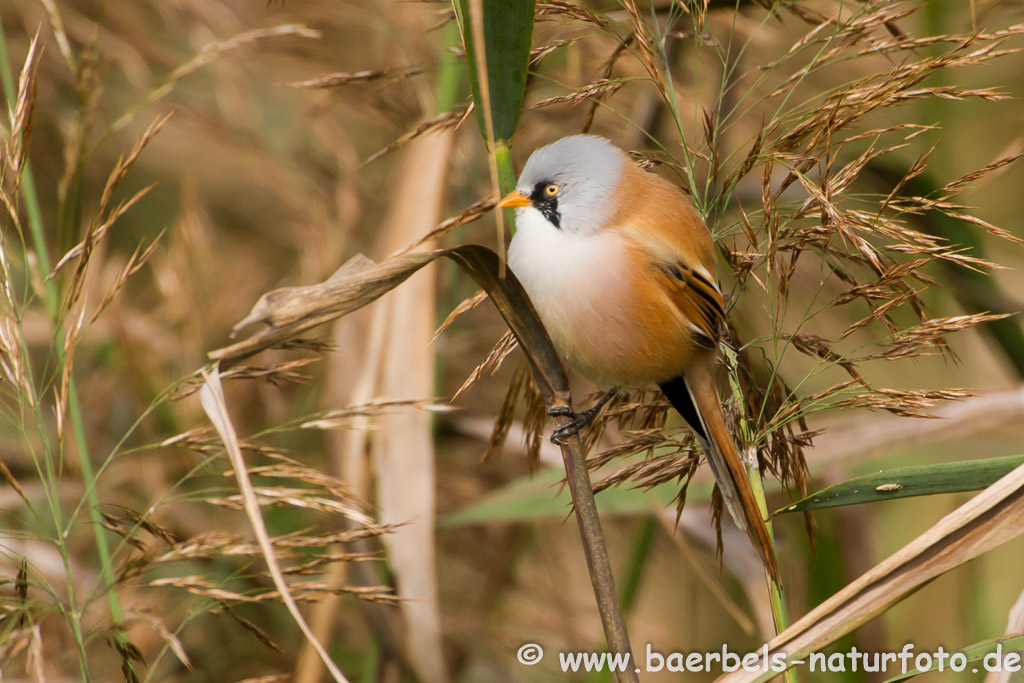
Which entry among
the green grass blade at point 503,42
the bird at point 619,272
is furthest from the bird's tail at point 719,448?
the green grass blade at point 503,42

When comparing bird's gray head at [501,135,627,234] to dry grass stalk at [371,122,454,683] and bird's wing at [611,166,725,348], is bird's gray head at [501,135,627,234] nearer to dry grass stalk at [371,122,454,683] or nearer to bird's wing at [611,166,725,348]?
bird's wing at [611,166,725,348]

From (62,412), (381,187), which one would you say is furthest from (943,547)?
(381,187)

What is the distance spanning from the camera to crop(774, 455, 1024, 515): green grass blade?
→ 1077 mm

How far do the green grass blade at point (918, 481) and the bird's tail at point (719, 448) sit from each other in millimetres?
109

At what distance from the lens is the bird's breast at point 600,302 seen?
52.6 inches

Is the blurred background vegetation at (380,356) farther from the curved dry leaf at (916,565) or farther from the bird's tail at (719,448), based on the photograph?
the curved dry leaf at (916,565)

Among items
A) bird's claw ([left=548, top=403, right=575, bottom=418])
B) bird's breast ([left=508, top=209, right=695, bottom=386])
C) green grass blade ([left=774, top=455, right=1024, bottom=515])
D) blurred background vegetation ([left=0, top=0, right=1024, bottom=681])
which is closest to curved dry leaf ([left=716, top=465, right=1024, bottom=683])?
green grass blade ([left=774, top=455, right=1024, bottom=515])

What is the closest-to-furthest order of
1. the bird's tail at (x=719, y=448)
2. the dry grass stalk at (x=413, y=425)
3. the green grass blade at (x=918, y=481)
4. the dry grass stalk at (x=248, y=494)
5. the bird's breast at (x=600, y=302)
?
the dry grass stalk at (x=248, y=494), the green grass blade at (x=918, y=481), the bird's tail at (x=719, y=448), the bird's breast at (x=600, y=302), the dry grass stalk at (x=413, y=425)

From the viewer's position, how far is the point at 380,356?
2.04m

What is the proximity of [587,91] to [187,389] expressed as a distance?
0.79m

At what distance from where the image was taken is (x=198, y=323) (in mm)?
2631

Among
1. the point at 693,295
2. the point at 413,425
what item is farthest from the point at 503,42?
the point at 413,425

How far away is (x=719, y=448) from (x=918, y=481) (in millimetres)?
275

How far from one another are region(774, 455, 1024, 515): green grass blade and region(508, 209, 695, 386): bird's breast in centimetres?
39
